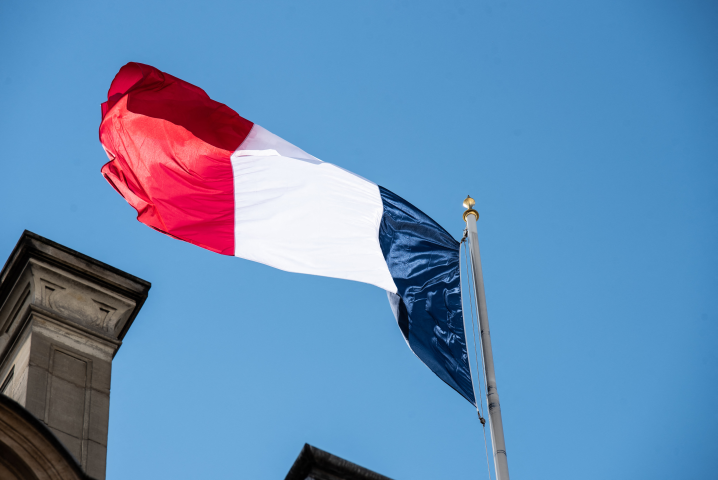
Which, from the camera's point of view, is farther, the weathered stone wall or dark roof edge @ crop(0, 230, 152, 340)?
dark roof edge @ crop(0, 230, 152, 340)

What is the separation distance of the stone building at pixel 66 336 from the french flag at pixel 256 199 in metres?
1.83

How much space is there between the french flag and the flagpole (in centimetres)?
42

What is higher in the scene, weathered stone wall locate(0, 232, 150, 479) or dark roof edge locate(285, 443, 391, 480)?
weathered stone wall locate(0, 232, 150, 479)

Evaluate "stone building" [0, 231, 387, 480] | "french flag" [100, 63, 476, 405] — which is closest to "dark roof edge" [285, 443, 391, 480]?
"stone building" [0, 231, 387, 480]

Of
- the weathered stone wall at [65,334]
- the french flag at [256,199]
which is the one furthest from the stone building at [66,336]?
the french flag at [256,199]

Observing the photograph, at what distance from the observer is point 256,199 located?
49.9ft

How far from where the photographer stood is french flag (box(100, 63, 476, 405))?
1402 cm

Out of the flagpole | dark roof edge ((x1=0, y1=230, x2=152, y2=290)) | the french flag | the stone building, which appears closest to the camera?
the flagpole

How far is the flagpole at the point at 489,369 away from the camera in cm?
1148

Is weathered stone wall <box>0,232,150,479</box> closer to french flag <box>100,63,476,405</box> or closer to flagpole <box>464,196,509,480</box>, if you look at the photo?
french flag <box>100,63,476,405</box>

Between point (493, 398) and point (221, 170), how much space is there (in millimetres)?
5701

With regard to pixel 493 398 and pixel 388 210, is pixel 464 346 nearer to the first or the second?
pixel 493 398

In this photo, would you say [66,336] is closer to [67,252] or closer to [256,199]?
[67,252]

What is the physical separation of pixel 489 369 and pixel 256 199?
4.67m
